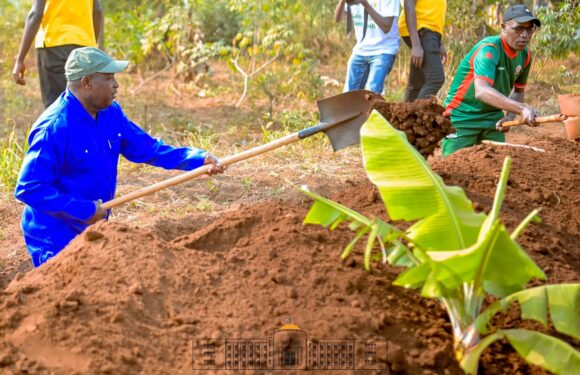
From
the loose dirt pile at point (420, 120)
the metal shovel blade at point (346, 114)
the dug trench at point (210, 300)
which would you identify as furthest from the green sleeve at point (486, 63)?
the dug trench at point (210, 300)

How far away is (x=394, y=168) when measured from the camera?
328cm

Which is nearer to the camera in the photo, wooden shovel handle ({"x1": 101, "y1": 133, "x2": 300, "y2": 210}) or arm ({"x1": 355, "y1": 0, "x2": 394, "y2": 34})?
wooden shovel handle ({"x1": 101, "y1": 133, "x2": 300, "y2": 210})

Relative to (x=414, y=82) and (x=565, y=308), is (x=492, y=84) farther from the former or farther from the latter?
(x=565, y=308)

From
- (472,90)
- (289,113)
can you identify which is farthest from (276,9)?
(472,90)

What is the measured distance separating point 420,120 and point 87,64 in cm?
204

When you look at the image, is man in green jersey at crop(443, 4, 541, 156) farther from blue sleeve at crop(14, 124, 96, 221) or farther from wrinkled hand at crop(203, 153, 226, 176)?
blue sleeve at crop(14, 124, 96, 221)

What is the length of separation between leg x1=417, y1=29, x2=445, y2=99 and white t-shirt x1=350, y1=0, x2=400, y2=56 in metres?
0.32

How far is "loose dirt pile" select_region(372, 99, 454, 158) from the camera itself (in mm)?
4907

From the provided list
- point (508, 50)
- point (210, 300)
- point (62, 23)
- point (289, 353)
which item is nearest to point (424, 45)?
point (508, 50)

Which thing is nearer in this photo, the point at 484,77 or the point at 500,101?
the point at 500,101

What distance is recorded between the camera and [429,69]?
7465mm

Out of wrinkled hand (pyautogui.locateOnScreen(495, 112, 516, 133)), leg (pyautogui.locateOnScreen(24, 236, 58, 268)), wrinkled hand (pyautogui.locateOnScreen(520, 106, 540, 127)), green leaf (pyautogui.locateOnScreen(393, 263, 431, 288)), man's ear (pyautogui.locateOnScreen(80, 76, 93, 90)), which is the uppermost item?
man's ear (pyautogui.locateOnScreen(80, 76, 93, 90))

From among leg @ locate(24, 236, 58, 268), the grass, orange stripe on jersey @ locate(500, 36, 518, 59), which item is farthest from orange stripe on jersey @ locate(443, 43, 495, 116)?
the grass

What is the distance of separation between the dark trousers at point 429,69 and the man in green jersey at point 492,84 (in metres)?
0.86
